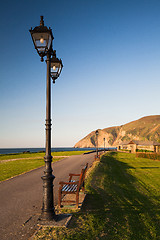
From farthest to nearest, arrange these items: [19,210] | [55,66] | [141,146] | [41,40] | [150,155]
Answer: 1. [141,146]
2. [150,155]
3. [55,66]
4. [19,210]
5. [41,40]

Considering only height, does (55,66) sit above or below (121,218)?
above

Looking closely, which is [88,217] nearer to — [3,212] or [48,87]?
[3,212]

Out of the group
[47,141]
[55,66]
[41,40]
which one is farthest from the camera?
[55,66]

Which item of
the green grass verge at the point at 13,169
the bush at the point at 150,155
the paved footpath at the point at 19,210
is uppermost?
the paved footpath at the point at 19,210

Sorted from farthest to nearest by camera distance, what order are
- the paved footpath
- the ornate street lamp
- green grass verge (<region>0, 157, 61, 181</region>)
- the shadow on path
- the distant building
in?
1. the distant building
2. green grass verge (<region>0, 157, 61, 181</region>)
3. the ornate street lamp
4. the shadow on path
5. the paved footpath

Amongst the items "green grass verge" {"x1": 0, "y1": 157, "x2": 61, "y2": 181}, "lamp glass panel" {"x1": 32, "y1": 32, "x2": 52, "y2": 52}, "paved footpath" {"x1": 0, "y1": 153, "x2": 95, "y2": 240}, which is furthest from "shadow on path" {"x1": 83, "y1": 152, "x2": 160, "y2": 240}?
"green grass verge" {"x1": 0, "y1": 157, "x2": 61, "y2": 181}

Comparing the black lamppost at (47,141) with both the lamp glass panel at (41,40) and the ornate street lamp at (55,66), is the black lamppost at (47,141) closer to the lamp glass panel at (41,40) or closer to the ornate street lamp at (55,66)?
the lamp glass panel at (41,40)

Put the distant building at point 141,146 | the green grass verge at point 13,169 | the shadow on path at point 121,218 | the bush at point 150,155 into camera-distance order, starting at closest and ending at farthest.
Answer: the shadow on path at point 121,218 → the green grass verge at point 13,169 → the bush at point 150,155 → the distant building at point 141,146

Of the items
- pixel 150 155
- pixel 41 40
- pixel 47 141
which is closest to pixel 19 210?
pixel 47 141

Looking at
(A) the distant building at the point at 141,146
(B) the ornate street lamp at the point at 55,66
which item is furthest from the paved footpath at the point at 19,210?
(A) the distant building at the point at 141,146

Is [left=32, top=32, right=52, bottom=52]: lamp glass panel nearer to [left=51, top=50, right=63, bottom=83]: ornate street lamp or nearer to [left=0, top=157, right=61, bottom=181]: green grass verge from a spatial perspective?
[left=51, top=50, right=63, bottom=83]: ornate street lamp

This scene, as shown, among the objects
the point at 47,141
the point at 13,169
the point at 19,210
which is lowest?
the point at 13,169

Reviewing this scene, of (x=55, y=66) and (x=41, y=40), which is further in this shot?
(x=55, y=66)

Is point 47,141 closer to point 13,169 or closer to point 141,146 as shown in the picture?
point 13,169
